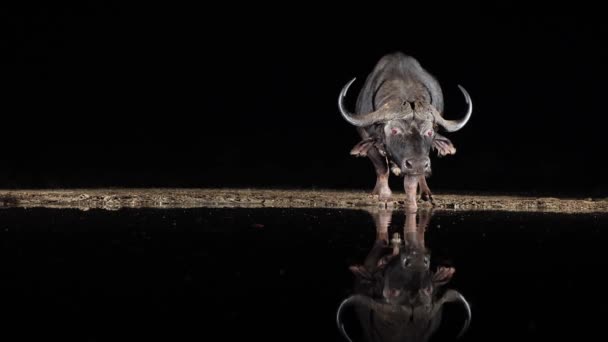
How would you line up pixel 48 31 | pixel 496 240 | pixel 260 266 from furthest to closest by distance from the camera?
pixel 48 31 → pixel 496 240 → pixel 260 266

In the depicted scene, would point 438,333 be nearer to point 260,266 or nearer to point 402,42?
point 260,266

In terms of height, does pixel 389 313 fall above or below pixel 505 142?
below

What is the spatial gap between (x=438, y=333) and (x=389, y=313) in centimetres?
48

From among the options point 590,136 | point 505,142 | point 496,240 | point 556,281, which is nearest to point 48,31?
point 505,142

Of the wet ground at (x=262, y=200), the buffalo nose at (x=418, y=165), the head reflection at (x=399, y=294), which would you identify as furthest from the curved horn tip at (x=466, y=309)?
the wet ground at (x=262, y=200)

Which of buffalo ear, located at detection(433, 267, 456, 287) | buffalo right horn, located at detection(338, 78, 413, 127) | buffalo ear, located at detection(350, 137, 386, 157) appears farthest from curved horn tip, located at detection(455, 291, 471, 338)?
buffalo ear, located at detection(350, 137, 386, 157)

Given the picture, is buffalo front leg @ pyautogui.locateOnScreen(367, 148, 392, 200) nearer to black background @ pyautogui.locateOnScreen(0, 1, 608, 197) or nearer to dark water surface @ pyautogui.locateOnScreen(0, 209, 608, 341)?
dark water surface @ pyautogui.locateOnScreen(0, 209, 608, 341)

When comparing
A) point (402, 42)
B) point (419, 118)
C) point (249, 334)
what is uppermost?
point (402, 42)

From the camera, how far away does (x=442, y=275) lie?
713 cm

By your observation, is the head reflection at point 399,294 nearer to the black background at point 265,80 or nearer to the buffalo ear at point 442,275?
the buffalo ear at point 442,275

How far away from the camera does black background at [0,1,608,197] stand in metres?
24.6

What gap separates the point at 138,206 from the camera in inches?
506

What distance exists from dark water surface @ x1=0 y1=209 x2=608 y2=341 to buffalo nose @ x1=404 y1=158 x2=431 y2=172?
930 millimetres

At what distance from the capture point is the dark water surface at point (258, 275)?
5.45 meters
